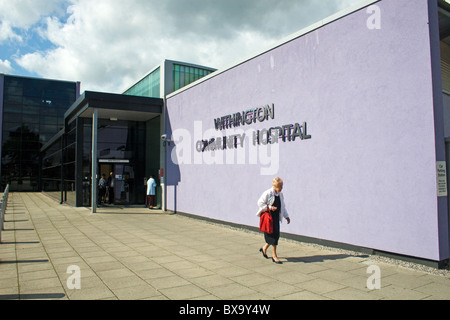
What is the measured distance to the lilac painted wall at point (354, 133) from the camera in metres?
6.31

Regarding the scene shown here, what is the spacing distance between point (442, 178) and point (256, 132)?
16.8ft

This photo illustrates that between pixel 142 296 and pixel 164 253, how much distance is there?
2.79 metres

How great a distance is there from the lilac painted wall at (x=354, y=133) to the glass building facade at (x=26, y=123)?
110 ft

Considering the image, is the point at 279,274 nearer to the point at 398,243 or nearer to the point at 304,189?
the point at 398,243

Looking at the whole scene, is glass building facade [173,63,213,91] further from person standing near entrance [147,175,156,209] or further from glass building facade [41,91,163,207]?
person standing near entrance [147,175,156,209]

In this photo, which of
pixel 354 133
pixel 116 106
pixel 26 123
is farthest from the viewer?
pixel 26 123

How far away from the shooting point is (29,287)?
16.7ft

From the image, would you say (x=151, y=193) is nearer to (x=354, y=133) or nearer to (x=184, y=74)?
(x=184, y=74)

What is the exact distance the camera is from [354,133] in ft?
24.4

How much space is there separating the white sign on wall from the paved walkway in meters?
1.47

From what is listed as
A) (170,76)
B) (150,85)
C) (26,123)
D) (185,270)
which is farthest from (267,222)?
(26,123)

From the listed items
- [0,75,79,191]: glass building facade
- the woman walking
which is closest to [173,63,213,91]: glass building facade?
the woman walking

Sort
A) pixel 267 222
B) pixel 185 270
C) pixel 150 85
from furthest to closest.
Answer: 1. pixel 150 85
2. pixel 267 222
3. pixel 185 270

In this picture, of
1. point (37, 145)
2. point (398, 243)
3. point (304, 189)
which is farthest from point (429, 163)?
point (37, 145)
